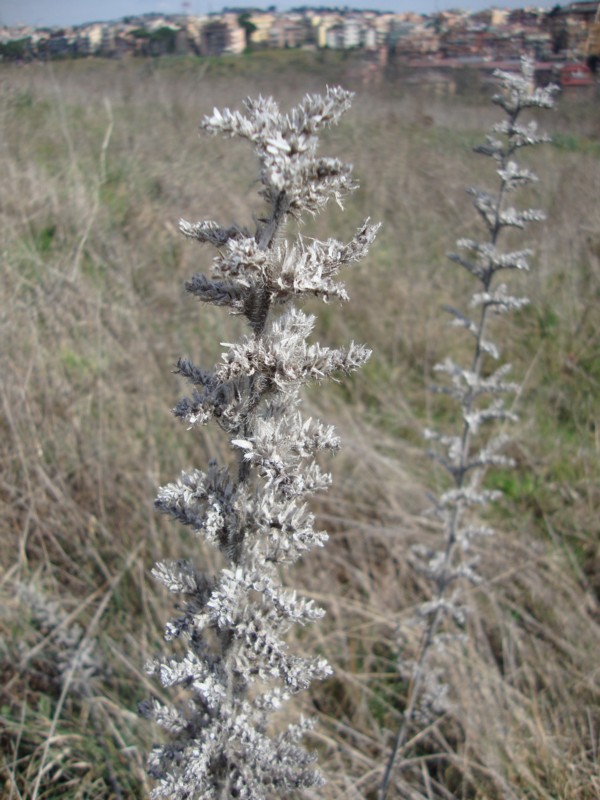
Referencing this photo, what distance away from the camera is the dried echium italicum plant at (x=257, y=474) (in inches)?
40.3

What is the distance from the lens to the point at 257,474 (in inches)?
48.8

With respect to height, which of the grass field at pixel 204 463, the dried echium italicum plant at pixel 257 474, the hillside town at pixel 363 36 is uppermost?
the hillside town at pixel 363 36

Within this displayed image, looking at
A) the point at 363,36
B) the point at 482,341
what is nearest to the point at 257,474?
the point at 482,341

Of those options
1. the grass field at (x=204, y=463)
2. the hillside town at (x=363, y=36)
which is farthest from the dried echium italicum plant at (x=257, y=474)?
the hillside town at (x=363, y=36)

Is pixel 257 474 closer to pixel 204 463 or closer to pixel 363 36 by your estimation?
pixel 204 463

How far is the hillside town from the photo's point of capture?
160 inches

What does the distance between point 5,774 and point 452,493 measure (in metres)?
1.84

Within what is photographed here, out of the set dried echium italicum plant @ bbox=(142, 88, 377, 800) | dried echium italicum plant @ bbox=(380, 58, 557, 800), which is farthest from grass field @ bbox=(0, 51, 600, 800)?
dried echium italicum plant @ bbox=(142, 88, 377, 800)


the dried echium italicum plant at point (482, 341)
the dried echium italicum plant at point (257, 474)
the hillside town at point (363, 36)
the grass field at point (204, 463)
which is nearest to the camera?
the dried echium italicum plant at point (257, 474)

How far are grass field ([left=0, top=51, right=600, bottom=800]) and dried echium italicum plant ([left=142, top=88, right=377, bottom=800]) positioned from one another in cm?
99

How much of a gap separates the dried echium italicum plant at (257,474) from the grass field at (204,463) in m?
0.99

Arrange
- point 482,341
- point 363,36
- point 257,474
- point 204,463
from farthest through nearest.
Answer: point 363,36 → point 204,463 → point 482,341 → point 257,474

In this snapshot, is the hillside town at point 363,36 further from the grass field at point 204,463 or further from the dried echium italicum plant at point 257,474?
the dried echium italicum plant at point 257,474

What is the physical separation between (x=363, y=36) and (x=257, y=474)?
7.43 metres
